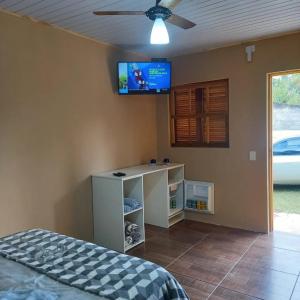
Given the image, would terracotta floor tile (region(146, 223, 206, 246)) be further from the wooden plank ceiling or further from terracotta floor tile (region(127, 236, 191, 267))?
the wooden plank ceiling

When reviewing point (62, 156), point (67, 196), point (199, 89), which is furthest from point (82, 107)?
point (199, 89)

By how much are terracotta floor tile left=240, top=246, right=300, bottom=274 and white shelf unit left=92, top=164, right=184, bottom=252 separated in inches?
48.1

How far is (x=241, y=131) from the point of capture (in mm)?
3793

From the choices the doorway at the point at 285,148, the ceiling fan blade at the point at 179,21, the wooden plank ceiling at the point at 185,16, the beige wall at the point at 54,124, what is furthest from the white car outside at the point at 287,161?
the ceiling fan blade at the point at 179,21

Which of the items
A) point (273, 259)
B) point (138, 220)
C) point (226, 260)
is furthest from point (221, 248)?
point (138, 220)

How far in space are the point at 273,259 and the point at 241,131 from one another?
1582mm

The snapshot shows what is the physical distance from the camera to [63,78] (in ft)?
10.2

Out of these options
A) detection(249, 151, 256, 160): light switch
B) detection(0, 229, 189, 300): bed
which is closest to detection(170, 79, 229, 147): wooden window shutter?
detection(249, 151, 256, 160): light switch

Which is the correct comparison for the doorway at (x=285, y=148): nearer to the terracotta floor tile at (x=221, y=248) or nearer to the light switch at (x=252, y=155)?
the light switch at (x=252, y=155)

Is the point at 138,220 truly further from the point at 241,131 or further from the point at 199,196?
the point at 241,131

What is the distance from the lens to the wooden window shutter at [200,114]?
3969 mm

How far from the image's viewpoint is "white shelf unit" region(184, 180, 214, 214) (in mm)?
4070

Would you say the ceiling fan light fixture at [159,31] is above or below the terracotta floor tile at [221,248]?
above

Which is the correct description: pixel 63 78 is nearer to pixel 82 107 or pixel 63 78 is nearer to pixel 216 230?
pixel 82 107
